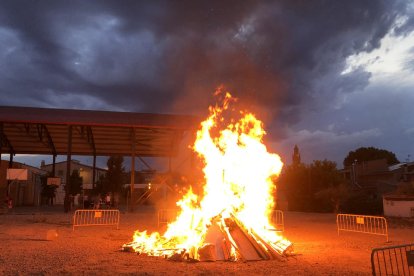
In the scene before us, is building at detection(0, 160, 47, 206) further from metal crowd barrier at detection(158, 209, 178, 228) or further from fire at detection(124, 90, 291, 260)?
fire at detection(124, 90, 291, 260)

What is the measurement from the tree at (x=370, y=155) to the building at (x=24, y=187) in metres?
58.2

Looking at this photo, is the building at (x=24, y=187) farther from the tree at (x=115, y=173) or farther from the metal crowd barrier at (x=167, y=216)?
the metal crowd barrier at (x=167, y=216)

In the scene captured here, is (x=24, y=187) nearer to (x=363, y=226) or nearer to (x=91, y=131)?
(x=91, y=131)

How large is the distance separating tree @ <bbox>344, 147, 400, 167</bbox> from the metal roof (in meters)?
52.1

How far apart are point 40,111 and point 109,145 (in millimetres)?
8892

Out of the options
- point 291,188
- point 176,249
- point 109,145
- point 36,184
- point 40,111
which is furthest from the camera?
point 36,184

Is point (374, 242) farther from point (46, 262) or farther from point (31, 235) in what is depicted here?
point (31, 235)

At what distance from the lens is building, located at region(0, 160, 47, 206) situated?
35.0 m

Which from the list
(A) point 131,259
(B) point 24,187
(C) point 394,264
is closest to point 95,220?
(A) point 131,259

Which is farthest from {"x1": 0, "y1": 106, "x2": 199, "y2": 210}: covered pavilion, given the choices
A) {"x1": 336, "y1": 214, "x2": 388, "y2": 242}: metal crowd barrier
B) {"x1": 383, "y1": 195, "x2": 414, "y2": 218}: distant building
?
{"x1": 383, "y1": 195, "x2": 414, "y2": 218}: distant building

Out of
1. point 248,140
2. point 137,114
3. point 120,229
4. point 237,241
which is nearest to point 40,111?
point 137,114

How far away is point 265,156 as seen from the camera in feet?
45.6

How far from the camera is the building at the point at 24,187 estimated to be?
35.0 meters

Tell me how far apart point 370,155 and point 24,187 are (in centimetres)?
6371
